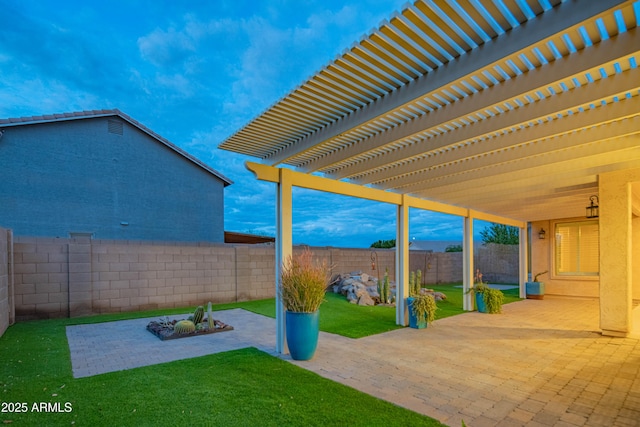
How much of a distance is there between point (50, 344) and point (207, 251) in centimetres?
428

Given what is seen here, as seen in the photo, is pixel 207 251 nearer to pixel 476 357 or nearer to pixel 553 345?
pixel 476 357

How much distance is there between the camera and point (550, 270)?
11133 mm

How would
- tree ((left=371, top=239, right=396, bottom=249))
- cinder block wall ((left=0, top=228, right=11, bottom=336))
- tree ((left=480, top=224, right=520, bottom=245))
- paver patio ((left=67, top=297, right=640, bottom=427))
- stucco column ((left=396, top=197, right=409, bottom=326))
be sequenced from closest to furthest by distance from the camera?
paver patio ((left=67, top=297, right=640, bottom=427)) < cinder block wall ((left=0, top=228, right=11, bottom=336)) < stucco column ((left=396, top=197, right=409, bottom=326)) < tree ((left=371, top=239, right=396, bottom=249)) < tree ((left=480, top=224, right=520, bottom=245))

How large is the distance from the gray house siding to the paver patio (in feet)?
20.8

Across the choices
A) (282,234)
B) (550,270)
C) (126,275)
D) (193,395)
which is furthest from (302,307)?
(550,270)

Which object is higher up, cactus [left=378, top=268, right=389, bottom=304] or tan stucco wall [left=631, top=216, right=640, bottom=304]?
tan stucco wall [left=631, top=216, right=640, bottom=304]

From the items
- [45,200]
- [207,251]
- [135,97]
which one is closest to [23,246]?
[207,251]

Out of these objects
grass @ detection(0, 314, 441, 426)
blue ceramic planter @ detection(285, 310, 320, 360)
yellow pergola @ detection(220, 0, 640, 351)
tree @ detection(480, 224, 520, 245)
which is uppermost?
yellow pergola @ detection(220, 0, 640, 351)

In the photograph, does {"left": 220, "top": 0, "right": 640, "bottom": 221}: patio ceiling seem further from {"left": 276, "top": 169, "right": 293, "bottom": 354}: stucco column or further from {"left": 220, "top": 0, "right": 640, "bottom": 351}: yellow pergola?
{"left": 276, "top": 169, "right": 293, "bottom": 354}: stucco column

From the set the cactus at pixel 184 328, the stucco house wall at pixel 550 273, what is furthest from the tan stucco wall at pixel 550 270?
the cactus at pixel 184 328

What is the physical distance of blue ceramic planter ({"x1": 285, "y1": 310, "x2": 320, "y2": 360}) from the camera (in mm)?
4168

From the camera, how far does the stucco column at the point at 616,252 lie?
5.52 meters

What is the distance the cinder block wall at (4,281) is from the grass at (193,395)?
5.19 feet

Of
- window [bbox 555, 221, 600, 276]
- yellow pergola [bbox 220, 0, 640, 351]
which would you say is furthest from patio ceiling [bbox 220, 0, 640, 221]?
window [bbox 555, 221, 600, 276]
